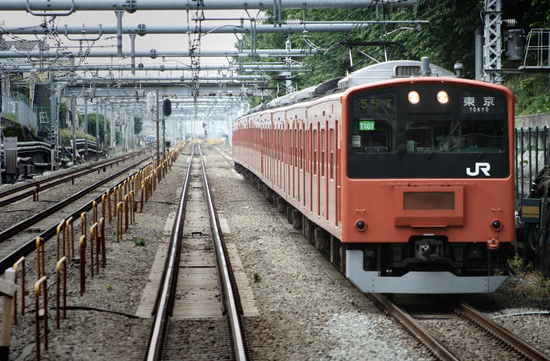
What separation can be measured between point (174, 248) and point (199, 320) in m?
5.58

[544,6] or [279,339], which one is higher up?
[544,6]

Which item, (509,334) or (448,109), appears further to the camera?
(448,109)

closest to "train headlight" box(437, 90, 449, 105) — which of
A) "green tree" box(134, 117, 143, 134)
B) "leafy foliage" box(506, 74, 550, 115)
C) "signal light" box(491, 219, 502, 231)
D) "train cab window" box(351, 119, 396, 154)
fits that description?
"train cab window" box(351, 119, 396, 154)

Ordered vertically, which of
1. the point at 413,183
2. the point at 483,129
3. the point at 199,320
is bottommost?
the point at 199,320

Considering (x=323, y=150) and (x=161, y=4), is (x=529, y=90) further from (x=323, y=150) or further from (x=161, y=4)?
(x=323, y=150)

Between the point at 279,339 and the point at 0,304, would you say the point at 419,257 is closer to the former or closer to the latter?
the point at 279,339

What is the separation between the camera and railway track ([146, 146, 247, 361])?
316 inches

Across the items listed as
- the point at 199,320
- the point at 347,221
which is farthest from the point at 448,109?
the point at 199,320

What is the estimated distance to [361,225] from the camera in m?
9.82

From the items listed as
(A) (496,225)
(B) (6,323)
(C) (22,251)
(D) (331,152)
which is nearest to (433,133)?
(A) (496,225)

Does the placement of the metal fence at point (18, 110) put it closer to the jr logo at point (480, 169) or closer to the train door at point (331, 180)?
the train door at point (331, 180)

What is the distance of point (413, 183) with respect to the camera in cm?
980

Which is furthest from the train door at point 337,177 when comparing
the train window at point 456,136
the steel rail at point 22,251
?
the steel rail at point 22,251

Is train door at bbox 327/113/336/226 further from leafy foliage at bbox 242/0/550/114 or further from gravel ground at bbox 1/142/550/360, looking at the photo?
leafy foliage at bbox 242/0/550/114
